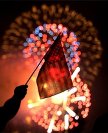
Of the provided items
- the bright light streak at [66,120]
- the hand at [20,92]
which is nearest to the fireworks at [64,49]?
the bright light streak at [66,120]

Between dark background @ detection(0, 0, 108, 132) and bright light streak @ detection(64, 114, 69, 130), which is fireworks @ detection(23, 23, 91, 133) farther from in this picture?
dark background @ detection(0, 0, 108, 132)

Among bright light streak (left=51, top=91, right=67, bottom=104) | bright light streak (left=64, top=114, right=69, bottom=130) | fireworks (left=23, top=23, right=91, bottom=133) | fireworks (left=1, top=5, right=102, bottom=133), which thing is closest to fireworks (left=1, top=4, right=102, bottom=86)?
fireworks (left=1, top=5, right=102, bottom=133)

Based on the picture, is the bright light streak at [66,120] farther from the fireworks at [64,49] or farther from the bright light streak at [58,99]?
the bright light streak at [58,99]

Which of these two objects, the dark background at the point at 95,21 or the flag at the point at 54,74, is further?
the dark background at the point at 95,21

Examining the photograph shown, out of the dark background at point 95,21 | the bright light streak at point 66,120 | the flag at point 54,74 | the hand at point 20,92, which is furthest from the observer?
the dark background at point 95,21

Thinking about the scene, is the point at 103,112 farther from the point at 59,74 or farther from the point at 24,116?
the point at 59,74
